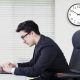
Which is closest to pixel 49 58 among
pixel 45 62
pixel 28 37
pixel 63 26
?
pixel 45 62

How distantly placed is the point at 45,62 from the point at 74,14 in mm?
2244

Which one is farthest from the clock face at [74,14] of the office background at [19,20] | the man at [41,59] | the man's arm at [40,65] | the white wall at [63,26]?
the man's arm at [40,65]

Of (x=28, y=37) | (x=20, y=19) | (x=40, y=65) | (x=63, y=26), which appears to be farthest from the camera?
(x=20, y=19)

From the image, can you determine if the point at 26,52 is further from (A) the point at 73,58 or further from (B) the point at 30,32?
(B) the point at 30,32

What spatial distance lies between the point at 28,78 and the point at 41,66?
12.4 inches

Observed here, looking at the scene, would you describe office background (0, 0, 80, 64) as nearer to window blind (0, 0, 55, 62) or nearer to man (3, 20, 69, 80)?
window blind (0, 0, 55, 62)

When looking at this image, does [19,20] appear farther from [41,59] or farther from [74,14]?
[41,59]

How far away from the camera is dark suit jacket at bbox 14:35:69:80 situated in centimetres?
227

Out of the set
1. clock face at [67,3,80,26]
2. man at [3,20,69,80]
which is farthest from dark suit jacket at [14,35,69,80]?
clock face at [67,3,80,26]

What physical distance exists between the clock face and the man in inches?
75.8

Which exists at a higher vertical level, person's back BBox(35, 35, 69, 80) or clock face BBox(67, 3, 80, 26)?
clock face BBox(67, 3, 80, 26)

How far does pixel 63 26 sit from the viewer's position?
4.27m

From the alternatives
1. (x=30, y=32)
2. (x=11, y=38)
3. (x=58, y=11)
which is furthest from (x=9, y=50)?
(x=30, y=32)

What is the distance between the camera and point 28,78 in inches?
98.5
